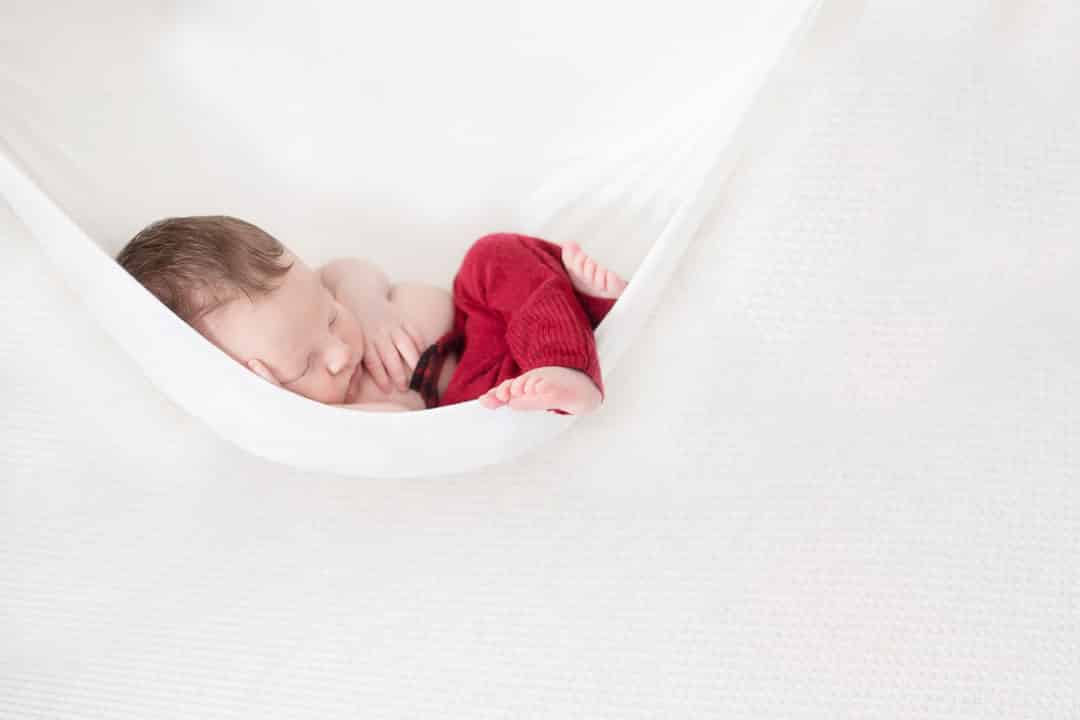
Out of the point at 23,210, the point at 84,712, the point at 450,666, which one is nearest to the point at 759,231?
the point at 450,666

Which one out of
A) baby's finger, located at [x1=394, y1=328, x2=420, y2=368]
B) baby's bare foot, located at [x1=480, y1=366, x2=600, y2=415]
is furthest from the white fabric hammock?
baby's finger, located at [x1=394, y1=328, x2=420, y2=368]

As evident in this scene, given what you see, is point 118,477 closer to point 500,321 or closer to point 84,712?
point 84,712

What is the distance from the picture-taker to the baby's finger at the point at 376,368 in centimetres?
105

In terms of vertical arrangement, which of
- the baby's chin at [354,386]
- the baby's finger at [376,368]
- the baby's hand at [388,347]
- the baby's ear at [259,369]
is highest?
the baby's hand at [388,347]

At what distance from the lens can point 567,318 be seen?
0.93 m

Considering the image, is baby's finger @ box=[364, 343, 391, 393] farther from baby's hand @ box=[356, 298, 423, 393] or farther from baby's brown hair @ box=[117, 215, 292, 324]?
baby's brown hair @ box=[117, 215, 292, 324]

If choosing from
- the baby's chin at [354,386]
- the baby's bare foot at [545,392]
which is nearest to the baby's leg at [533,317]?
the baby's bare foot at [545,392]

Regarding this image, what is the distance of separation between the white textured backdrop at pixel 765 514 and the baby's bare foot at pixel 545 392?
0.38ft

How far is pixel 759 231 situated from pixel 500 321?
0.97ft

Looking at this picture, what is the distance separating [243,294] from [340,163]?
0.37m

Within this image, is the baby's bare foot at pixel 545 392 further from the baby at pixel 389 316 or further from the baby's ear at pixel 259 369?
the baby's ear at pixel 259 369

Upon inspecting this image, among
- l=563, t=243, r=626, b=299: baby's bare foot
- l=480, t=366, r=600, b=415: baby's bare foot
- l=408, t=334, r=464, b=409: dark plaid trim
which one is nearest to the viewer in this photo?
l=480, t=366, r=600, b=415: baby's bare foot

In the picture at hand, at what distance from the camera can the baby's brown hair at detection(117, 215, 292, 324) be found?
0.92 meters

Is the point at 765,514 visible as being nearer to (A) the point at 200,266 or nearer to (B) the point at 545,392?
(B) the point at 545,392
